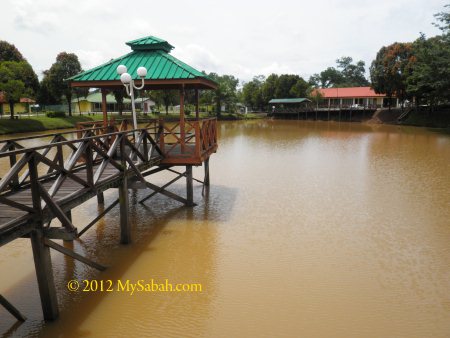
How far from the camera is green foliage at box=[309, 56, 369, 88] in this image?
11244cm

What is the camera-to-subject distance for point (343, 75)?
4510 inches

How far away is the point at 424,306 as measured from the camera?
23.4 ft

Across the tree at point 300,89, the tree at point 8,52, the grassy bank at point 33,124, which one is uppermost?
the tree at point 8,52

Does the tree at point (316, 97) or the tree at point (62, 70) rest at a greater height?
the tree at point (62, 70)

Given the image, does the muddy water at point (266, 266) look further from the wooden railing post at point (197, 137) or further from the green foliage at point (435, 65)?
the green foliage at point (435, 65)

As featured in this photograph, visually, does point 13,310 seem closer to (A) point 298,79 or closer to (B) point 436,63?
(B) point 436,63

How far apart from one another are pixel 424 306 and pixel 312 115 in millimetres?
66491

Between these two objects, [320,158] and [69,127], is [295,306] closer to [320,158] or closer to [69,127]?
[320,158]

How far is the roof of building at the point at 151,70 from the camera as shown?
1120 centimetres

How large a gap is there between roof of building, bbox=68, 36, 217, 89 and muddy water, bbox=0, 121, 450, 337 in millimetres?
4340

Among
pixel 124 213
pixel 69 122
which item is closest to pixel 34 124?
pixel 69 122

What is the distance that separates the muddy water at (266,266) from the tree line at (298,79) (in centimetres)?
1077

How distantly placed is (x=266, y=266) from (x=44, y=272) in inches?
191

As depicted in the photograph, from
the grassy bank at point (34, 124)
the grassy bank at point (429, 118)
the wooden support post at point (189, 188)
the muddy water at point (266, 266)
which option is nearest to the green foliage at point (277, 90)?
the grassy bank at point (429, 118)
